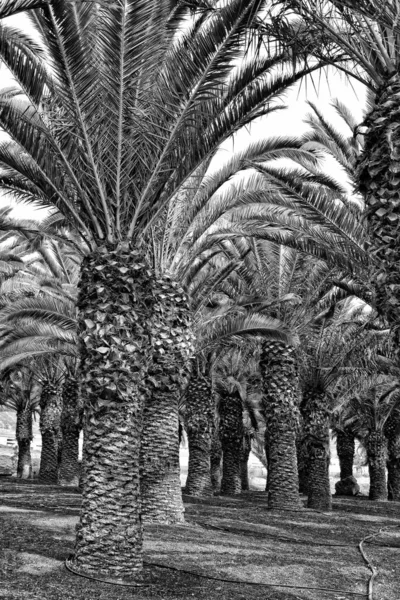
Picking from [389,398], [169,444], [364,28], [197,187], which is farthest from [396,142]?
[389,398]

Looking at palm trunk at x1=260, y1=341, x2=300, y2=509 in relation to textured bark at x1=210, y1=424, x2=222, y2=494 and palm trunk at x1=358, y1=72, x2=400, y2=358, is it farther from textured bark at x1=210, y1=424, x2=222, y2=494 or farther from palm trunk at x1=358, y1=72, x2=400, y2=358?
palm trunk at x1=358, y1=72, x2=400, y2=358

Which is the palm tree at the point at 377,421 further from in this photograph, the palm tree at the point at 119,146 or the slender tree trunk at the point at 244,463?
the palm tree at the point at 119,146

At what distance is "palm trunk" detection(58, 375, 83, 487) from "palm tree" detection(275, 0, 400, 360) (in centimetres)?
1810

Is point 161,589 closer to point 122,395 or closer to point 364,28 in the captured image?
point 122,395

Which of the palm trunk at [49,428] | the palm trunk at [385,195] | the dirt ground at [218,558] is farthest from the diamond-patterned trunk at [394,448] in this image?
the palm trunk at [385,195]

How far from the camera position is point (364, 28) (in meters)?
6.86

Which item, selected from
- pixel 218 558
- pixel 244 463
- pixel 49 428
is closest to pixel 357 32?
pixel 218 558

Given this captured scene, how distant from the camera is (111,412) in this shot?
27.9 ft

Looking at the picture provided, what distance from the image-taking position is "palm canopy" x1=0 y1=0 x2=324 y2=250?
771 cm

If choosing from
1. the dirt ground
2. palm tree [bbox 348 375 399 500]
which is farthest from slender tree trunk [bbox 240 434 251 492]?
the dirt ground

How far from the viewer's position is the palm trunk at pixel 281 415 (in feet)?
59.2

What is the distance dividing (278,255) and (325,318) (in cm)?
228

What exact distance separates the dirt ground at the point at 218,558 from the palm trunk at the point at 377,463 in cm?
1223

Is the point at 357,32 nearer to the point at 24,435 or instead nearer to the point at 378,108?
the point at 378,108
